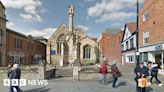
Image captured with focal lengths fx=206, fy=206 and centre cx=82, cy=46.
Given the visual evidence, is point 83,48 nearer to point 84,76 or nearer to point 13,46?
point 13,46

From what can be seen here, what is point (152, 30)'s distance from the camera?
23.9 m

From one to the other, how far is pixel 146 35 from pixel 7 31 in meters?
24.9

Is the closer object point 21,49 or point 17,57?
point 17,57

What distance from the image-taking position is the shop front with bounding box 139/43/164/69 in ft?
70.8

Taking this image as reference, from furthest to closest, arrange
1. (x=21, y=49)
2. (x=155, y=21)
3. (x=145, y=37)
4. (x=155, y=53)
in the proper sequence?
(x=21, y=49)
(x=145, y=37)
(x=155, y=53)
(x=155, y=21)

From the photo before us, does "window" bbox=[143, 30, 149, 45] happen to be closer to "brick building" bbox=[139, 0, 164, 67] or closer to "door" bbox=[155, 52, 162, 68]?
"brick building" bbox=[139, 0, 164, 67]

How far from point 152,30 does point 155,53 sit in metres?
2.68

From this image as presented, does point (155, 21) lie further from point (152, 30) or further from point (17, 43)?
point (17, 43)

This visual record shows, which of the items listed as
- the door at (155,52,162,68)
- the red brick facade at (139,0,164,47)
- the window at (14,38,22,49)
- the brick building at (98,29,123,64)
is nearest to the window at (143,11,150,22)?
the red brick facade at (139,0,164,47)

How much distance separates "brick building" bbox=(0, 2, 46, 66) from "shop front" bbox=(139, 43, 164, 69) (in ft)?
76.5

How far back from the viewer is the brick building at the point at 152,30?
21.7 m

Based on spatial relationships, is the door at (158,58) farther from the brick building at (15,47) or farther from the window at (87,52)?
the window at (87,52)

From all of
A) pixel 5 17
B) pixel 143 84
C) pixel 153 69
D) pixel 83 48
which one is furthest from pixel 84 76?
pixel 83 48

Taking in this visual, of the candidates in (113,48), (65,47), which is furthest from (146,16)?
(65,47)
